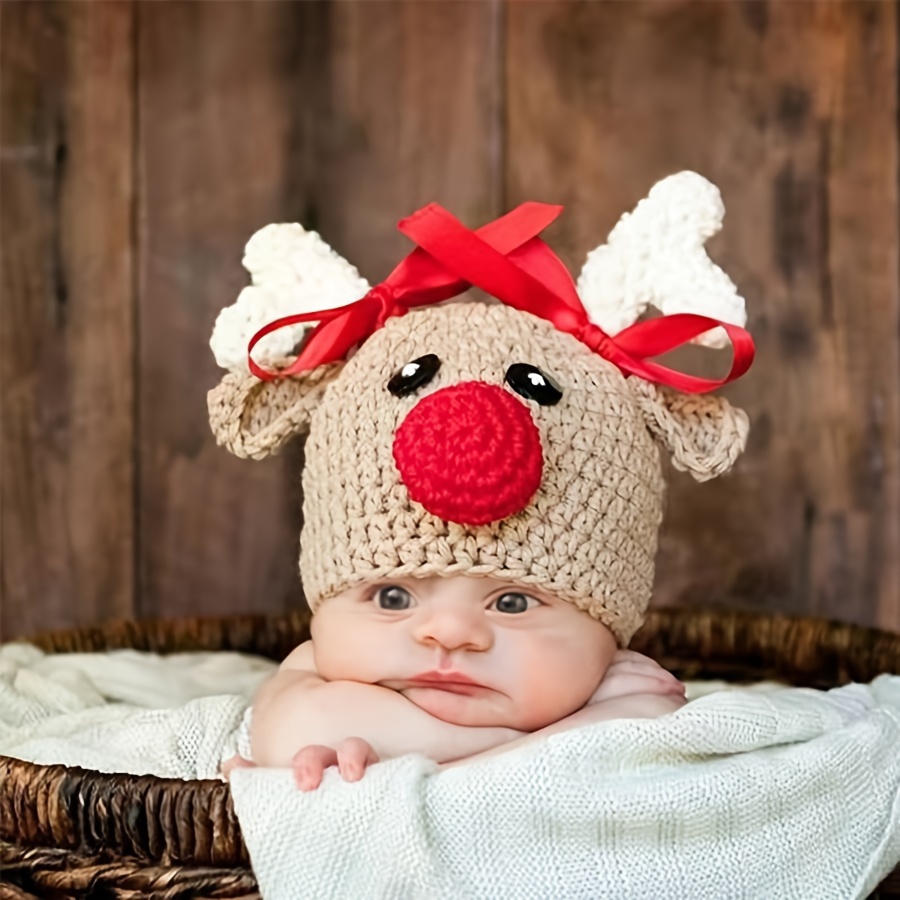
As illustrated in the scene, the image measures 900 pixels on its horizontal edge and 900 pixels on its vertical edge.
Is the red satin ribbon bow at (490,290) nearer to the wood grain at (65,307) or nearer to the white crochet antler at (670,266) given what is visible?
the white crochet antler at (670,266)

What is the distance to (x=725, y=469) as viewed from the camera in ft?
3.11

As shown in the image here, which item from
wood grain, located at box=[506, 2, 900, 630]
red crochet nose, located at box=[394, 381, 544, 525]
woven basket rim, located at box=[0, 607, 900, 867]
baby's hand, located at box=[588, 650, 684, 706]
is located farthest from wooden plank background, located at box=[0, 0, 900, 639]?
red crochet nose, located at box=[394, 381, 544, 525]

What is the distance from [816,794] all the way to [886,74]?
0.94 m

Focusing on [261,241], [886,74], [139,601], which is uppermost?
[886,74]

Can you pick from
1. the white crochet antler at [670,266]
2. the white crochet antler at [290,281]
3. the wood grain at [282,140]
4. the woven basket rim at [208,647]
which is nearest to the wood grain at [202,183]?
the wood grain at [282,140]

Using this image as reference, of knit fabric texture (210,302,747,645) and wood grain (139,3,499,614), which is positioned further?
wood grain (139,3,499,614)

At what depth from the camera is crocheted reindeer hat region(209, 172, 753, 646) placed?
83 centimetres

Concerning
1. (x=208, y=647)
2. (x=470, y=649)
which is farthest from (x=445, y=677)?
(x=208, y=647)

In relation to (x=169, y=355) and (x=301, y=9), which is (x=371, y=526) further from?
(x=301, y=9)

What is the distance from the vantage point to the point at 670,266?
94 cm

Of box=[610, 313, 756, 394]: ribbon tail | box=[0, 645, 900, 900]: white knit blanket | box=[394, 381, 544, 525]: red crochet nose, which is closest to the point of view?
box=[0, 645, 900, 900]: white knit blanket

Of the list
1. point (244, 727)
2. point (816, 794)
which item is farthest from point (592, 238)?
point (816, 794)

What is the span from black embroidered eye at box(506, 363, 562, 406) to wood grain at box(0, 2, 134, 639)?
709 millimetres

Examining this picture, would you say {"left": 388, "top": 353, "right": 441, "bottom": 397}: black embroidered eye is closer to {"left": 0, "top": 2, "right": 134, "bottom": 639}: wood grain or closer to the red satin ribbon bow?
the red satin ribbon bow
